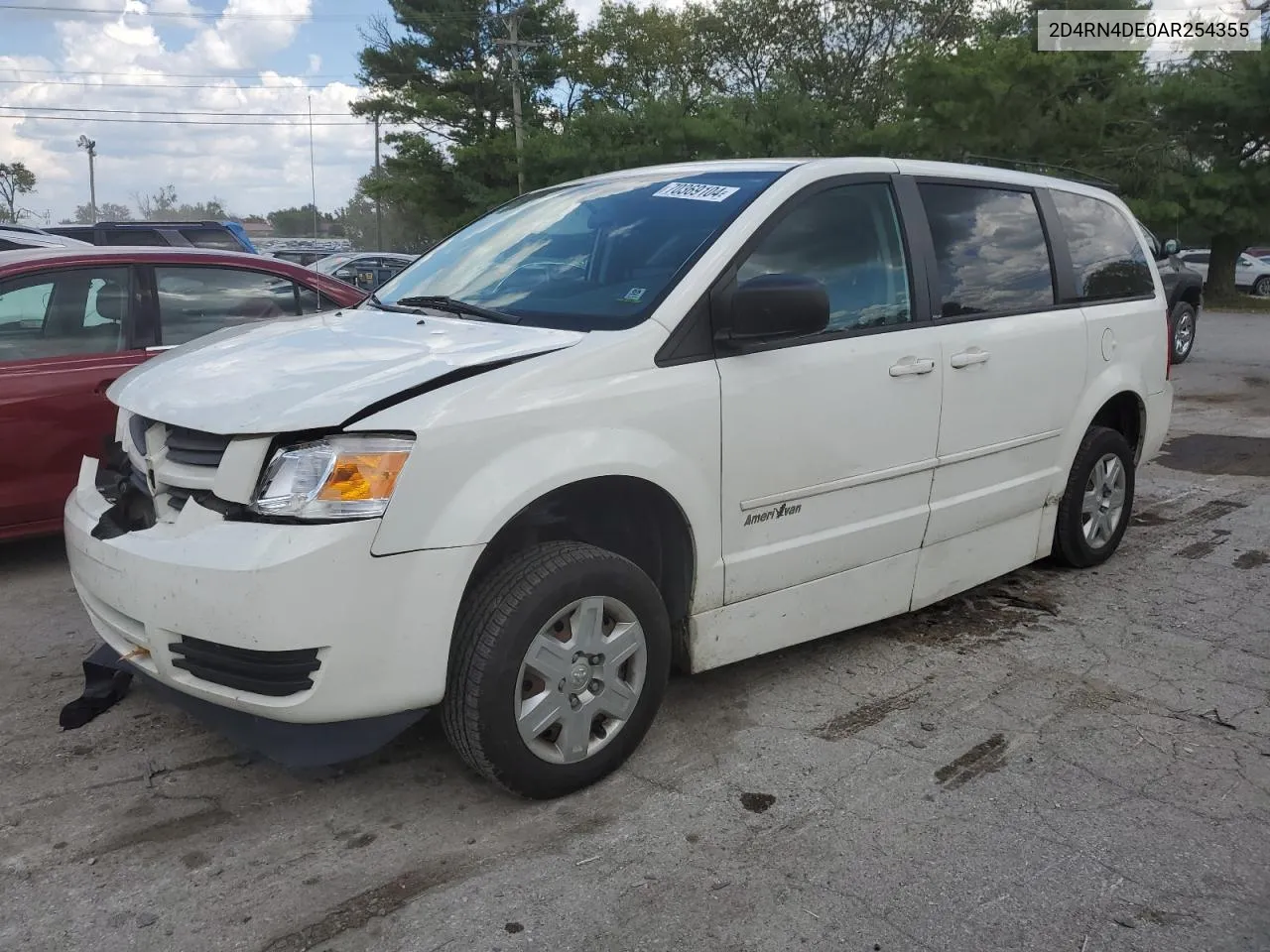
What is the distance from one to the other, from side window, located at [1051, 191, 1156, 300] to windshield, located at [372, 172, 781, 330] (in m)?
1.92

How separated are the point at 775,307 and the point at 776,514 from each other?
2.22ft

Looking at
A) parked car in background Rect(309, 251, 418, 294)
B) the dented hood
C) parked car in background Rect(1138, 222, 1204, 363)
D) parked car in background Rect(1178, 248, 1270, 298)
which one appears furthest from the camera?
parked car in background Rect(1178, 248, 1270, 298)

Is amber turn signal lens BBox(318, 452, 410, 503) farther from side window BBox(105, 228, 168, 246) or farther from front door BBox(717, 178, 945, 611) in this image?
side window BBox(105, 228, 168, 246)

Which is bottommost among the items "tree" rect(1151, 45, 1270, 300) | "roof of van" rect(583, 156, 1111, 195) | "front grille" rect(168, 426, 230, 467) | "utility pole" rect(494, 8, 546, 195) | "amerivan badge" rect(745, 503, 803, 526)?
"amerivan badge" rect(745, 503, 803, 526)

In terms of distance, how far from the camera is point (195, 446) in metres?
2.87

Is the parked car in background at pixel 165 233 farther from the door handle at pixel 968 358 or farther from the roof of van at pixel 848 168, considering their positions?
the door handle at pixel 968 358

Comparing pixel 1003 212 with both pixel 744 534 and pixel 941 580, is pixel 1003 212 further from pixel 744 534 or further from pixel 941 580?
pixel 744 534

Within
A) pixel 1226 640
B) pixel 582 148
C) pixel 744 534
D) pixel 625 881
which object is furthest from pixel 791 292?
pixel 582 148

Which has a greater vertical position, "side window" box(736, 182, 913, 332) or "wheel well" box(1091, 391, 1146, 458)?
"side window" box(736, 182, 913, 332)

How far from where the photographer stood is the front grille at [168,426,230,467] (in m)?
2.81

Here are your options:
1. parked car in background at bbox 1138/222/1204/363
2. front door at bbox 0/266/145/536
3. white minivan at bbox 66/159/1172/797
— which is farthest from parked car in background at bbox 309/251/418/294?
white minivan at bbox 66/159/1172/797

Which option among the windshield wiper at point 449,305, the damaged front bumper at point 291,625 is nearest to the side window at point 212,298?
the windshield wiper at point 449,305

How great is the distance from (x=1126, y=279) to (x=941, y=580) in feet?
6.56

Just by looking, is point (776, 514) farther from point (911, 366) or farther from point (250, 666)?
point (250, 666)
